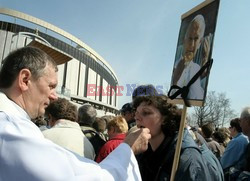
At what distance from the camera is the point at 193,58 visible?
2262 millimetres

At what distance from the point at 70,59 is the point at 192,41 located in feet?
110

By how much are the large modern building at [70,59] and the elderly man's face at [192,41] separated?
3017 cm

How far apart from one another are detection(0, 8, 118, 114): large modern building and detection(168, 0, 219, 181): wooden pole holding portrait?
30104mm

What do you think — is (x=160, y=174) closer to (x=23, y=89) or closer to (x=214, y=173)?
(x=214, y=173)

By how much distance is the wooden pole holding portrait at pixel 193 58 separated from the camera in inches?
80.0

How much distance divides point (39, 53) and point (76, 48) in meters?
49.6

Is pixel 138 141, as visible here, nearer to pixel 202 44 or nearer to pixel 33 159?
pixel 33 159

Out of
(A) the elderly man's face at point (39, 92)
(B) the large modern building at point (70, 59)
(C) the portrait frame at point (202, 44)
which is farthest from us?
(B) the large modern building at point (70, 59)

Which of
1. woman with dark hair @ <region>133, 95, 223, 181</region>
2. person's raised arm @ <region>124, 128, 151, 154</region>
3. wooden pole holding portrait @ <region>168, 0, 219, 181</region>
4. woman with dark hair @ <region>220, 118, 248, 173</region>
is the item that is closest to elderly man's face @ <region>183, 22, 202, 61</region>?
wooden pole holding portrait @ <region>168, 0, 219, 181</region>

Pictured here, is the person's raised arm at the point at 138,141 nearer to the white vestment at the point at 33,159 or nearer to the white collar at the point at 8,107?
the white vestment at the point at 33,159

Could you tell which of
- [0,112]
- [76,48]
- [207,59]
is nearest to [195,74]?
[207,59]

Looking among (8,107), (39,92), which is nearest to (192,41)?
(39,92)

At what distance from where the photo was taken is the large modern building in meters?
33.1

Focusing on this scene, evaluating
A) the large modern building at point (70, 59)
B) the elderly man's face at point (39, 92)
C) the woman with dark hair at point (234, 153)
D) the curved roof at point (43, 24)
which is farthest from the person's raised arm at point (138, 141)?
the curved roof at point (43, 24)
